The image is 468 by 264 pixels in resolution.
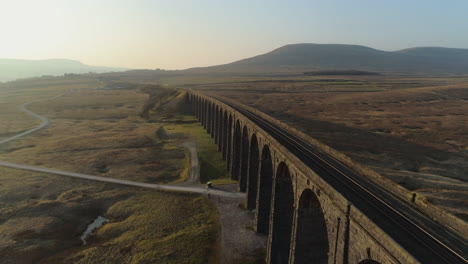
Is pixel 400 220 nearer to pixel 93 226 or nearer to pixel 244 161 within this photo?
pixel 244 161

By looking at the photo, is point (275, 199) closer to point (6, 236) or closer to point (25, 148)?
point (6, 236)

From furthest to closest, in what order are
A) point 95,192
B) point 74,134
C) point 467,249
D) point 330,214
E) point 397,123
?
point 74,134
point 397,123
point 95,192
point 330,214
point 467,249

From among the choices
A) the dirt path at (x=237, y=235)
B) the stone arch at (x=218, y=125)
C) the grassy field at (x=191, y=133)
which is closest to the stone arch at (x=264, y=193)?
the dirt path at (x=237, y=235)

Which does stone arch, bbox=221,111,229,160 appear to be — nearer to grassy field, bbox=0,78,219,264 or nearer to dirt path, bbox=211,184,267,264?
grassy field, bbox=0,78,219,264

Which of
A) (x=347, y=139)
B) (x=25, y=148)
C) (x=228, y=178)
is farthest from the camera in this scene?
(x=25, y=148)

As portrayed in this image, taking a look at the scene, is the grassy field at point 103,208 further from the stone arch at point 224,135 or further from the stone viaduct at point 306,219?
the stone arch at point 224,135

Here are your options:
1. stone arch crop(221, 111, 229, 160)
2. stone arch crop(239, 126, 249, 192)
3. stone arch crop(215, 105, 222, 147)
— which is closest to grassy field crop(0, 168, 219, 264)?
stone arch crop(239, 126, 249, 192)

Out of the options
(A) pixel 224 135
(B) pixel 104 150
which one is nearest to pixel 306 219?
(A) pixel 224 135

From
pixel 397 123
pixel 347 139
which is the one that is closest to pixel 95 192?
pixel 347 139
